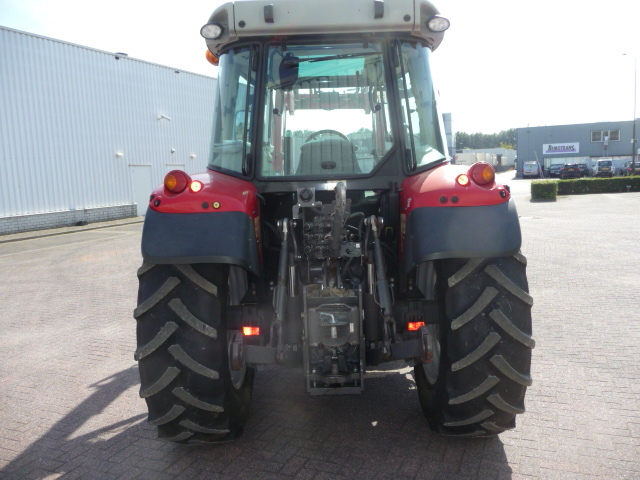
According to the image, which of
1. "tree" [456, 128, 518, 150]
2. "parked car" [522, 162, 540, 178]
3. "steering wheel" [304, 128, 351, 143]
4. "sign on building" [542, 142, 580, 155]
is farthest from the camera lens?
"tree" [456, 128, 518, 150]

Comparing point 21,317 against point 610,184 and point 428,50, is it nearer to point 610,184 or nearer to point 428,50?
point 428,50

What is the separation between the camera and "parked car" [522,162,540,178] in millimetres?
55031

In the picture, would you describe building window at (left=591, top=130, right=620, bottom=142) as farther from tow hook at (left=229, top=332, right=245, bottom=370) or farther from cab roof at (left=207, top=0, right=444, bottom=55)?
tow hook at (left=229, top=332, right=245, bottom=370)

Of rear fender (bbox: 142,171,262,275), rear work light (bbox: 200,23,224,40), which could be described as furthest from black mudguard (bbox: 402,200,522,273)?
rear work light (bbox: 200,23,224,40)

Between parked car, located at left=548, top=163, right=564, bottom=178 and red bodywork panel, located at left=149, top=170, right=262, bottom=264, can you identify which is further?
parked car, located at left=548, top=163, right=564, bottom=178

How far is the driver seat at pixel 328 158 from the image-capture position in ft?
12.8

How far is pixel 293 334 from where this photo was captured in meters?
3.42

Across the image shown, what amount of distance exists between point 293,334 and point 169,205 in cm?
103

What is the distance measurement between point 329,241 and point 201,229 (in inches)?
28.9

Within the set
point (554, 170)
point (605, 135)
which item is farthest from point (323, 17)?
point (605, 135)

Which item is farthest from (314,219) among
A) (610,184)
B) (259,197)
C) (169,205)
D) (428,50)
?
(610,184)

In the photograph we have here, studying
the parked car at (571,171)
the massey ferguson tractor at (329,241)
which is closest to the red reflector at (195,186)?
the massey ferguson tractor at (329,241)

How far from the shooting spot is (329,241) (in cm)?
341

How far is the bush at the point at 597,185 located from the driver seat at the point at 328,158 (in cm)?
3189
